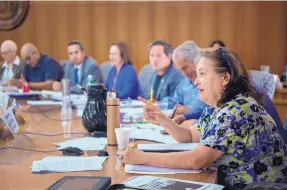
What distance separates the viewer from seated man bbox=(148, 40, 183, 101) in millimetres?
3521

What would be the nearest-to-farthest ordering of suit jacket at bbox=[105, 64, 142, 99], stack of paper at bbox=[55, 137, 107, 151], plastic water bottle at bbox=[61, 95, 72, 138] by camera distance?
stack of paper at bbox=[55, 137, 107, 151]
plastic water bottle at bbox=[61, 95, 72, 138]
suit jacket at bbox=[105, 64, 142, 99]

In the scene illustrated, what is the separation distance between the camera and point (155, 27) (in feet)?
17.5

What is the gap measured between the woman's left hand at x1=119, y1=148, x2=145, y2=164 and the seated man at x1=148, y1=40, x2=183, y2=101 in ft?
6.84

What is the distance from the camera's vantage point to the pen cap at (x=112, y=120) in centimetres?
179

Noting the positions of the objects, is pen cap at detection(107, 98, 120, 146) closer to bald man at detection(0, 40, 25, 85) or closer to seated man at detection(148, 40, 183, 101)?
seated man at detection(148, 40, 183, 101)

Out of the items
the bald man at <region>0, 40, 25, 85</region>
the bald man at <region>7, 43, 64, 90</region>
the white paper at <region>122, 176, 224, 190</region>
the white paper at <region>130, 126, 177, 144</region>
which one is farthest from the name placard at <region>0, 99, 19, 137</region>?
the bald man at <region>0, 40, 25, 85</region>

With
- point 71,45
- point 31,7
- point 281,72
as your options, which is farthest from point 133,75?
point 31,7

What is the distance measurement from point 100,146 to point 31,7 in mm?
4378

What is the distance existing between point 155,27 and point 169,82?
1.98 meters

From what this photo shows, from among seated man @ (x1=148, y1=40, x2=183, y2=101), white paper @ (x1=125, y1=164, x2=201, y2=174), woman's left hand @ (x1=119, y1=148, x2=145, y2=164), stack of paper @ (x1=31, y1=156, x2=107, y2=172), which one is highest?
seated man @ (x1=148, y1=40, x2=183, y2=101)

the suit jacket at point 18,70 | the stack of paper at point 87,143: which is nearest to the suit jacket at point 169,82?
the stack of paper at point 87,143

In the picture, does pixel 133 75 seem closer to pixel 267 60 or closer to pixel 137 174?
pixel 267 60

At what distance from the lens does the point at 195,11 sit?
5.21 m

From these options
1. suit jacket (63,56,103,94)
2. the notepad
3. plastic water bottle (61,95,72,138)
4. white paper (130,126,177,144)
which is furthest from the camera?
suit jacket (63,56,103,94)
